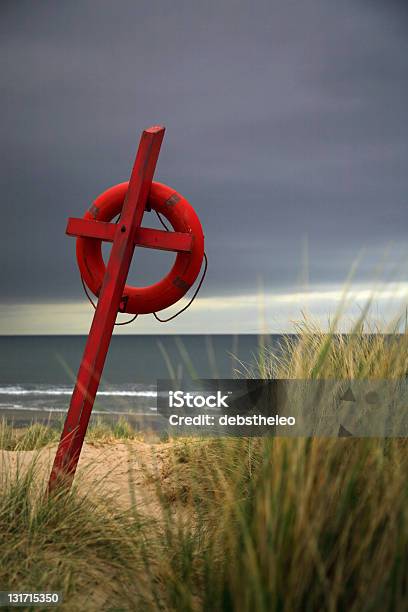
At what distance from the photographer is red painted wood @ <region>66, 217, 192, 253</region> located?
415 centimetres

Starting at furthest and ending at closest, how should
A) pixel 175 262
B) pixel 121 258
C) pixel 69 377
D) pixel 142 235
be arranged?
pixel 69 377 < pixel 175 262 < pixel 142 235 < pixel 121 258

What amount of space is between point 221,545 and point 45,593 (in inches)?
25.9

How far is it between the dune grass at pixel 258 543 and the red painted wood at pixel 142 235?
4.06ft

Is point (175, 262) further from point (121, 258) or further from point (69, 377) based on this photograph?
point (69, 377)

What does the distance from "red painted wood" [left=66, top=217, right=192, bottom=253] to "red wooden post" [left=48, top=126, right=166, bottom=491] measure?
0.16 feet

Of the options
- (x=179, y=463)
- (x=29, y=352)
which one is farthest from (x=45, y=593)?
(x=29, y=352)

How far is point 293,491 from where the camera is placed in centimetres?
219

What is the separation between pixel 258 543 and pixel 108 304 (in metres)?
2.15

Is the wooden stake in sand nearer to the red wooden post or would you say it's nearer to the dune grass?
the red wooden post

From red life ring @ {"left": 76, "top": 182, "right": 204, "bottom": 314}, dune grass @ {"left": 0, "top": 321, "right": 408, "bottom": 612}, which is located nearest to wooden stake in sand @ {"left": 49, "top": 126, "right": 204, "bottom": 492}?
red life ring @ {"left": 76, "top": 182, "right": 204, "bottom": 314}

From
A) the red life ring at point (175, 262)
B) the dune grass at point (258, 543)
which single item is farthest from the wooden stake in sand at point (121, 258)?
the dune grass at point (258, 543)

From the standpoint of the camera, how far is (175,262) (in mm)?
4457

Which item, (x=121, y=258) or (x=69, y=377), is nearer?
(x=121, y=258)

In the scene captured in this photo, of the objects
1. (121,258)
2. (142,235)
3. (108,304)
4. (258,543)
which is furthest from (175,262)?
(258,543)
